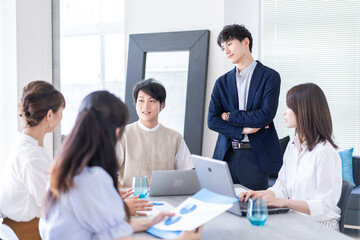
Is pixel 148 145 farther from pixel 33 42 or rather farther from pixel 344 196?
pixel 33 42

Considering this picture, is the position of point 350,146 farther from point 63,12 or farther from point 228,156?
point 63,12

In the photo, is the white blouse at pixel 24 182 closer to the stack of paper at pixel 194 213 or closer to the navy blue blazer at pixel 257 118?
the stack of paper at pixel 194 213

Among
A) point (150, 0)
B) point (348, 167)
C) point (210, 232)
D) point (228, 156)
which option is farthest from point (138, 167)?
point (348, 167)

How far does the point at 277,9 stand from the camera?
484 cm

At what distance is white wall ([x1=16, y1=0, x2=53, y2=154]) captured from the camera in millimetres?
3729

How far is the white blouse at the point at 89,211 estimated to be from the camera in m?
1.18

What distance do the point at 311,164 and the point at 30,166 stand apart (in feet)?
4.29

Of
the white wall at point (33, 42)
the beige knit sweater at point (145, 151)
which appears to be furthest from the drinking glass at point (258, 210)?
the white wall at point (33, 42)

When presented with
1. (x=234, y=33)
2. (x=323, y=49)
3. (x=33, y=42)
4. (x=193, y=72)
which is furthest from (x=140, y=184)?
(x=323, y=49)

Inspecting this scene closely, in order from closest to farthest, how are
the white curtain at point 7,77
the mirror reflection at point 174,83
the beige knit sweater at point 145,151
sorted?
the beige knit sweater at point 145,151 → the white curtain at point 7,77 → the mirror reflection at point 174,83

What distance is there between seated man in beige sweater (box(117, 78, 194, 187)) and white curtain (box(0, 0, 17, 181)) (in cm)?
154

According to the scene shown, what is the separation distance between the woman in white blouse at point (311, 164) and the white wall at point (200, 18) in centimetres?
198

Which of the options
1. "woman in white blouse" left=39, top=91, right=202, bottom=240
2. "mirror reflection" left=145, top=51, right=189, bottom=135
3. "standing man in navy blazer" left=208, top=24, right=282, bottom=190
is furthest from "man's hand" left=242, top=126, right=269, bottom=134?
"woman in white blouse" left=39, top=91, right=202, bottom=240

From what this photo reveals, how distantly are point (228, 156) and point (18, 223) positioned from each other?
141 centimetres
